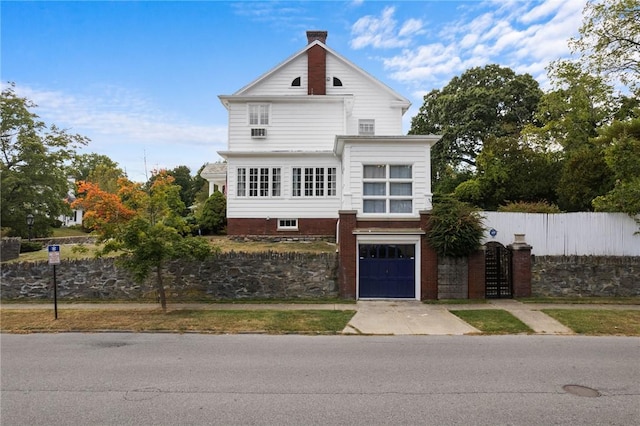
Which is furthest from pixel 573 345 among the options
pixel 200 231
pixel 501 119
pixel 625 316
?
pixel 501 119

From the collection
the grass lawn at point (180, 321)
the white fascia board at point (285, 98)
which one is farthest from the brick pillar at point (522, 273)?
the white fascia board at point (285, 98)

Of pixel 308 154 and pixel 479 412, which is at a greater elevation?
pixel 308 154

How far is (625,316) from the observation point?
12.7 meters

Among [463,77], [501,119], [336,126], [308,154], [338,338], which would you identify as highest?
[463,77]

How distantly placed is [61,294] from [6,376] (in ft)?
30.5

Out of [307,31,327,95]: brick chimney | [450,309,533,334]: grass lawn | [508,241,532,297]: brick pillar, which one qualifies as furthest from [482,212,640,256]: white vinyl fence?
[307,31,327,95]: brick chimney

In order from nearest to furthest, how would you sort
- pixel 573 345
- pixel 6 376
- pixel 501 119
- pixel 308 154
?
pixel 6 376 < pixel 573 345 < pixel 308 154 < pixel 501 119

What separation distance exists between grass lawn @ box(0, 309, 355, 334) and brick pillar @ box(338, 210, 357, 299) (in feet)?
6.83

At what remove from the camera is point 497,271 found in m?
16.0

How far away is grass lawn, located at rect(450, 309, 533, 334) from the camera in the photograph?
11.3 meters

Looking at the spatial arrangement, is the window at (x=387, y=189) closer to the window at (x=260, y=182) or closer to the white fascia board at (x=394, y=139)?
the white fascia board at (x=394, y=139)

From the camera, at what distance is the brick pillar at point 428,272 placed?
50.6 feet

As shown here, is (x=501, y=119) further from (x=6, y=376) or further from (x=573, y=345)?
(x=6, y=376)

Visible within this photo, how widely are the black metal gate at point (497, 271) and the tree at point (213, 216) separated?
1653cm
